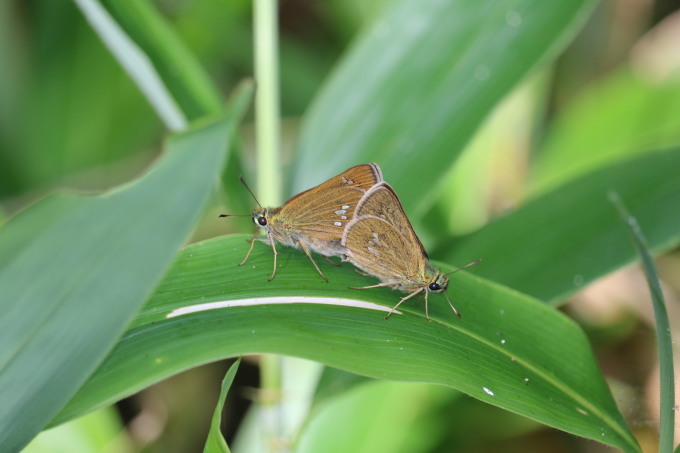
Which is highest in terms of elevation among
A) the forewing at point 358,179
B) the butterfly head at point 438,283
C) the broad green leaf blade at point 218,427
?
the forewing at point 358,179

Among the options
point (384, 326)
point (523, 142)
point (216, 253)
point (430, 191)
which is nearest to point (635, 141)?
point (523, 142)

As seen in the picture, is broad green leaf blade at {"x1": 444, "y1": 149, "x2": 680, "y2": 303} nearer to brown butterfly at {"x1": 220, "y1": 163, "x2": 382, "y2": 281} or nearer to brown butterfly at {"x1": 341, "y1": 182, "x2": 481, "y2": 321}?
brown butterfly at {"x1": 341, "y1": 182, "x2": 481, "y2": 321}

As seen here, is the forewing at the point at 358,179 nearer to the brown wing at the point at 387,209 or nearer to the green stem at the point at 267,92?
the brown wing at the point at 387,209

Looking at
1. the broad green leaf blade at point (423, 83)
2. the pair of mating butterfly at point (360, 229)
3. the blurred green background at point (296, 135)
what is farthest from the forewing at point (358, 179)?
the blurred green background at point (296, 135)

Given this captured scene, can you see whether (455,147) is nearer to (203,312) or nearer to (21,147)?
(203,312)

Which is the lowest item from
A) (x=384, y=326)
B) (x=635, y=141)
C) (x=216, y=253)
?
(x=384, y=326)

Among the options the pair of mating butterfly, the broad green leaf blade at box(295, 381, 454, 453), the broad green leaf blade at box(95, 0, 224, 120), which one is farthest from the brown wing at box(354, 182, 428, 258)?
the broad green leaf blade at box(295, 381, 454, 453)

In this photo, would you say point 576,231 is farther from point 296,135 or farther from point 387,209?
point 296,135
